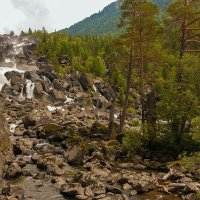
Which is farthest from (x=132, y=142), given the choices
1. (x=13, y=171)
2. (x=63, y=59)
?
(x=63, y=59)

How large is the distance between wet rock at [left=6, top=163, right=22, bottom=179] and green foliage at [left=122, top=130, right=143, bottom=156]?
9978 mm

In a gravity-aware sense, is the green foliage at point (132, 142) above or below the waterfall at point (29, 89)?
below

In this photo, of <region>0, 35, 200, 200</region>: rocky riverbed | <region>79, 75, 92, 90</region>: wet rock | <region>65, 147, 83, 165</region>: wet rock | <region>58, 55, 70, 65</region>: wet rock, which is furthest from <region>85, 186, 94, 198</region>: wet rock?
<region>58, 55, 70, 65</region>: wet rock

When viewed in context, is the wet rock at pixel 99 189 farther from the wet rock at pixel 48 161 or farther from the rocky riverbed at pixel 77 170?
the wet rock at pixel 48 161

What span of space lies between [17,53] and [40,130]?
337 ft

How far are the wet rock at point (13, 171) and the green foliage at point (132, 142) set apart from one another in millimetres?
9978

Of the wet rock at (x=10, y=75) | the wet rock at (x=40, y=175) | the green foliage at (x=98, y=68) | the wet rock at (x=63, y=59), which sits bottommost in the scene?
the wet rock at (x=40, y=175)

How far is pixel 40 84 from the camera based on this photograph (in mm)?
87500

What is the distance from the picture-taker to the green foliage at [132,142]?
32.8 m

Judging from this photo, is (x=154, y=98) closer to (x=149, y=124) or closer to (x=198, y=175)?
(x=149, y=124)

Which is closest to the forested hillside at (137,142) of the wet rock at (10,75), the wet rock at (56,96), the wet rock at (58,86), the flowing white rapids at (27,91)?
the flowing white rapids at (27,91)

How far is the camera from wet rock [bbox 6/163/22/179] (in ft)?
84.9

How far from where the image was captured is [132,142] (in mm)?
32781

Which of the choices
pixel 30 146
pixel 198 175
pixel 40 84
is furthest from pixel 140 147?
pixel 40 84
